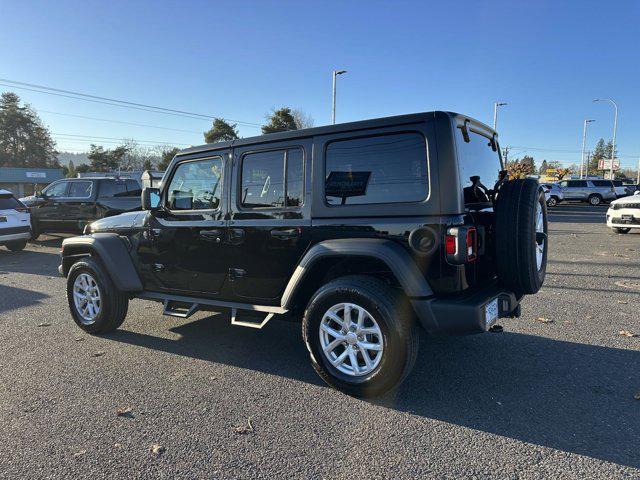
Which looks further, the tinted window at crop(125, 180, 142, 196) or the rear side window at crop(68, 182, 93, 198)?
the tinted window at crop(125, 180, 142, 196)

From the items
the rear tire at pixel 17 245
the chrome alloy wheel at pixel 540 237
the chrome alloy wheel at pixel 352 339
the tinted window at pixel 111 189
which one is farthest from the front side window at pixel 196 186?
the rear tire at pixel 17 245

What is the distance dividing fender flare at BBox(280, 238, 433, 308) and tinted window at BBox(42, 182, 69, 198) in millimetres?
11440

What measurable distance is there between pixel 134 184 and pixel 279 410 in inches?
433

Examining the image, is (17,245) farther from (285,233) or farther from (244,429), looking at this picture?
(244,429)

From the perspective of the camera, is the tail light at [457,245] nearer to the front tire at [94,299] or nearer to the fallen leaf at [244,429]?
the fallen leaf at [244,429]

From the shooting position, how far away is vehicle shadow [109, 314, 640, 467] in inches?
113

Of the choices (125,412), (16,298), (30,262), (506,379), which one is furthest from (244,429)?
(30,262)

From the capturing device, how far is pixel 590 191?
31.5 m

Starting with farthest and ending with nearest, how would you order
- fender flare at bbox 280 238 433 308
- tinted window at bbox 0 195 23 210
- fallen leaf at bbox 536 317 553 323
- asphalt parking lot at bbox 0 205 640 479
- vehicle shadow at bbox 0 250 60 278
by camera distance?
tinted window at bbox 0 195 23 210 < vehicle shadow at bbox 0 250 60 278 < fallen leaf at bbox 536 317 553 323 < fender flare at bbox 280 238 433 308 < asphalt parking lot at bbox 0 205 640 479

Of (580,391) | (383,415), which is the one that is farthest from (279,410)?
(580,391)

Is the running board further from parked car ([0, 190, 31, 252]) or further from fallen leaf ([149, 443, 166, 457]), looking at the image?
parked car ([0, 190, 31, 252])

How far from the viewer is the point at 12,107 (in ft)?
238

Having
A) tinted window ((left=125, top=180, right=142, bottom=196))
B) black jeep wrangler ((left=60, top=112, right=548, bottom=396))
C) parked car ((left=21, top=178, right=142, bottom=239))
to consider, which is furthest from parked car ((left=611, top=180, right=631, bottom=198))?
black jeep wrangler ((left=60, top=112, right=548, bottom=396))

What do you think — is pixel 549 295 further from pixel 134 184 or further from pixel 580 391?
pixel 134 184
